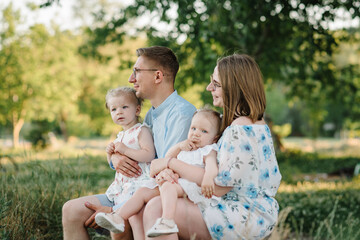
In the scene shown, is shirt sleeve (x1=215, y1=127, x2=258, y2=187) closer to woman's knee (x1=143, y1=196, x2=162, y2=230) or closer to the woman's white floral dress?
the woman's white floral dress

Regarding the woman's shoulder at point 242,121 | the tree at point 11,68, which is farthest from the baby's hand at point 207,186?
the tree at point 11,68

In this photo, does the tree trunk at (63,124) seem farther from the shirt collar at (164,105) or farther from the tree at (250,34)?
the shirt collar at (164,105)

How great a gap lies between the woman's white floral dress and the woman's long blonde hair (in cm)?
16

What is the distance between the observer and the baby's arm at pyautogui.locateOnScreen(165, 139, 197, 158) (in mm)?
2566

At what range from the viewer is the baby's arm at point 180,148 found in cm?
257

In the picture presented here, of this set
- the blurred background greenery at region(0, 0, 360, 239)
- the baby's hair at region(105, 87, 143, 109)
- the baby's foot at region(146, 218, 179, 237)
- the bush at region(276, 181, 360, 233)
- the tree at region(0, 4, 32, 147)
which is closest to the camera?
the baby's foot at region(146, 218, 179, 237)

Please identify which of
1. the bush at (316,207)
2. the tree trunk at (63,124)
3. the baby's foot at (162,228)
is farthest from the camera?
the tree trunk at (63,124)

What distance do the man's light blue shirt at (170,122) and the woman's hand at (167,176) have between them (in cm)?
43

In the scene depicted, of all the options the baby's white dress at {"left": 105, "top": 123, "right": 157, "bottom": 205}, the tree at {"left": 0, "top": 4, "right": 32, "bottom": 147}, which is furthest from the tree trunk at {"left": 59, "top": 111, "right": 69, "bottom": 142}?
the baby's white dress at {"left": 105, "top": 123, "right": 157, "bottom": 205}

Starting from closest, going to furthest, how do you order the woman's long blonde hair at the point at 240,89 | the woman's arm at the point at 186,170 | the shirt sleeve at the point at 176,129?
the woman's arm at the point at 186,170
the woman's long blonde hair at the point at 240,89
the shirt sleeve at the point at 176,129

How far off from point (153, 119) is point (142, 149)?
32cm

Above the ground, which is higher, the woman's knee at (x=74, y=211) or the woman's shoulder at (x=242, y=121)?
the woman's shoulder at (x=242, y=121)

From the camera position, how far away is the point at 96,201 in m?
3.01

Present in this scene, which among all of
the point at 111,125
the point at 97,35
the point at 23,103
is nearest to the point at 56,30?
the point at 23,103
